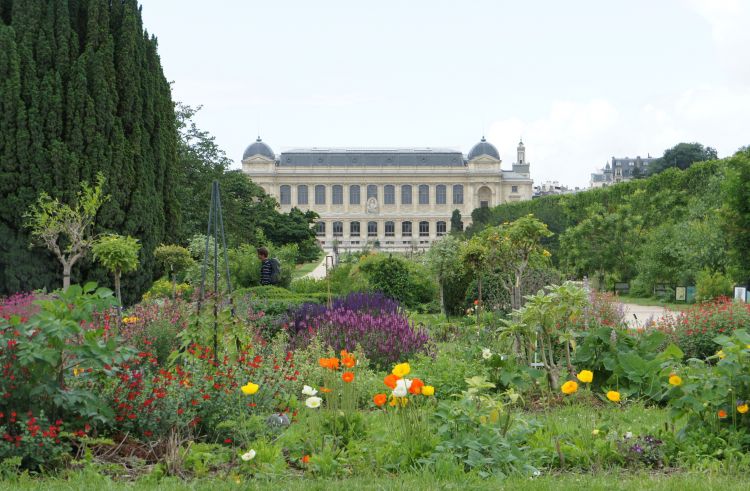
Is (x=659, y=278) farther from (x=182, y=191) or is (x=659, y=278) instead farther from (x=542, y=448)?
(x=542, y=448)

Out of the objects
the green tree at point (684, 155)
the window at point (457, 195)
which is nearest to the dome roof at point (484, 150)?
the window at point (457, 195)

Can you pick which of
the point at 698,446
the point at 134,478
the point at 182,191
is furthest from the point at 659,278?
the point at 134,478

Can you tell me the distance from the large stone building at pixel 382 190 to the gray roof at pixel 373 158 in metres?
0.19

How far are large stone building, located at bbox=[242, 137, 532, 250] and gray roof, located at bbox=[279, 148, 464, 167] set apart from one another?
0.19 meters

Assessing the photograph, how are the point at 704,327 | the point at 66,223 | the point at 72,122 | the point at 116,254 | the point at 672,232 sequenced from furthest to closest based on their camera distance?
the point at 672,232 < the point at 72,122 < the point at 66,223 < the point at 116,254 < the point at 704,327

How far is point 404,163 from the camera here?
77.2m

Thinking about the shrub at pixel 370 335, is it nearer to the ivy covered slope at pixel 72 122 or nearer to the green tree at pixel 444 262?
the ivy covered slope at pixel 72 122

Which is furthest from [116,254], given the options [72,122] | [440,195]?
[440,195]

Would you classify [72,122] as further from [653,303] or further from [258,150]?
[258,150]

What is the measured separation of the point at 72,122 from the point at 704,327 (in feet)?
28.7

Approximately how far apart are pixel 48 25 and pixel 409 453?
991 cm

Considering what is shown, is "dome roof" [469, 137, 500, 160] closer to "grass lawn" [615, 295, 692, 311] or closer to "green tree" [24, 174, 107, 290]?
"grass lawn" [615, 295, 692, 311]

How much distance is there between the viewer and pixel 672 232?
19.4 m

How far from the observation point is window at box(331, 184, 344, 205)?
76.6 meters
